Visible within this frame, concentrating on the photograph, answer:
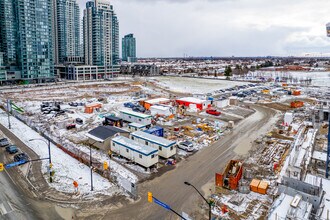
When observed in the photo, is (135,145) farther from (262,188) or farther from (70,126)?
(70,126)

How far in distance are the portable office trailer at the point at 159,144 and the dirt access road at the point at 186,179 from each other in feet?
6.18

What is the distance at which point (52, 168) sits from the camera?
2469 centimetres

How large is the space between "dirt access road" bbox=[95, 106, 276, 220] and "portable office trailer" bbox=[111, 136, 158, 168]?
7.00 ft

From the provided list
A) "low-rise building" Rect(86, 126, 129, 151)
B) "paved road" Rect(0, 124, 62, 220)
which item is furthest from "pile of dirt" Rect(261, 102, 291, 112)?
"paved road" Rect(0, 124, 62, 220)

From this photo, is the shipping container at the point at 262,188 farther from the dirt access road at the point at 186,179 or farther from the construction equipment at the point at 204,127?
the construction equipment at the point at 204,127

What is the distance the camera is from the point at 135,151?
25.4m

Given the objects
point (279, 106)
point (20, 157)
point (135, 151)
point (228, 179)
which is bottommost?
point (228, 179)

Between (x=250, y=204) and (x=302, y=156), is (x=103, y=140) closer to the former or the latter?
(x=250, y=204)

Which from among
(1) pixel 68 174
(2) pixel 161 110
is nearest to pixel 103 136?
(1) pixel 68 174

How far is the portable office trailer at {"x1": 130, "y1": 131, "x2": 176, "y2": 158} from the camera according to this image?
89.1 feet

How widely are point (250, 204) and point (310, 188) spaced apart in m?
4.54

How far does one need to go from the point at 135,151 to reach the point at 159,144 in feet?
10.4

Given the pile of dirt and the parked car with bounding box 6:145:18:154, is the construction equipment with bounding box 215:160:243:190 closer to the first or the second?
the parked car with bounding box 6:145:18:154

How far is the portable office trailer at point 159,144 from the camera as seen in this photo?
27.2m
